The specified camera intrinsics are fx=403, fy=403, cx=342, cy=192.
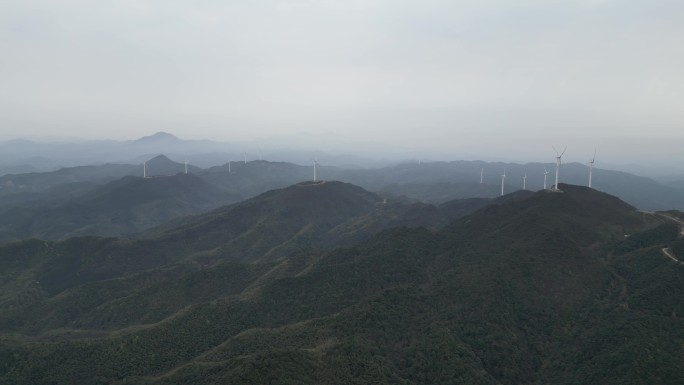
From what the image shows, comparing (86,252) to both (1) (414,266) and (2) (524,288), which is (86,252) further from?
(2) (524,288)

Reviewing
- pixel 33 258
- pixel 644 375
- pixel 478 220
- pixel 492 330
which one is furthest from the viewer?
pixel 33 258

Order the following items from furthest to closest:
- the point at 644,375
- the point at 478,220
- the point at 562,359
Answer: the point at 478,220 → the point at 562,359 → the point at 644,375

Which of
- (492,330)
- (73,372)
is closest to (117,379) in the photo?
(73,372)

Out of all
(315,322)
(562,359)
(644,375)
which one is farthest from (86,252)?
(644,375)

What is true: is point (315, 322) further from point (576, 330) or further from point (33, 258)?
point (33, 258)

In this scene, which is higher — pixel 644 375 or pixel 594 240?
pixel 594 240

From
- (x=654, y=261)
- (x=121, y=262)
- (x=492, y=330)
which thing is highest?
(x=654, y=261)

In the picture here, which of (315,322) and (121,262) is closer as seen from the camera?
(315,322)
